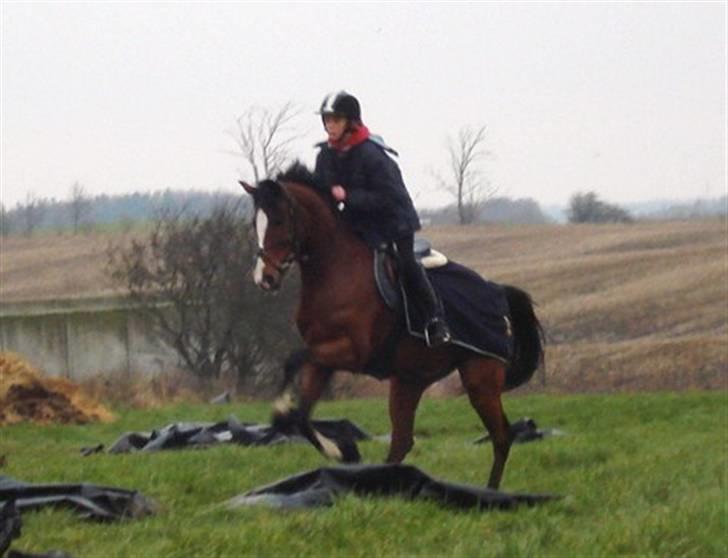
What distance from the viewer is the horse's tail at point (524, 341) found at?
11375mm

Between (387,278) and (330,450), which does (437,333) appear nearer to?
(387,278)

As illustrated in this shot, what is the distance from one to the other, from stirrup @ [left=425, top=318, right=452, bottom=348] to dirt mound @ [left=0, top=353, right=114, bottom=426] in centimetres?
1196

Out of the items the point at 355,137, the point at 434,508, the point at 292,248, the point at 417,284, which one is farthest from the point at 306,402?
the point at 355,137

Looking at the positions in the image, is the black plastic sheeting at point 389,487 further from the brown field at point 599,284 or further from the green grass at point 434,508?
the brown field at point 599,284

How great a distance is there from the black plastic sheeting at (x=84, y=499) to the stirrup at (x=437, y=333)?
7.21 ft

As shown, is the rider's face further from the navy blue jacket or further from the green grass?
the green grass

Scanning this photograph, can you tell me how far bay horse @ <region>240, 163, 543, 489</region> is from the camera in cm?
965

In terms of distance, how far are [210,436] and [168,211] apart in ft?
52.1

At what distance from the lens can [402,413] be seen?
1080 centimetres

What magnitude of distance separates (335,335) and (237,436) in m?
5.80

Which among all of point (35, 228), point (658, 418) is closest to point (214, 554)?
point (658, 418)

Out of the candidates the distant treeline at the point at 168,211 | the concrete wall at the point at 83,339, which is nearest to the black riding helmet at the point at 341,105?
the distant treeline at the point at 168,211

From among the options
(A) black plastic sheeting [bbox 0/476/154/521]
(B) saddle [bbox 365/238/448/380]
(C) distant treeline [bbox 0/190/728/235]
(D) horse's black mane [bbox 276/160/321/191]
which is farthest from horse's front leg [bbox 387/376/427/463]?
(C) distant treeline [bbox 0/190/728/235]

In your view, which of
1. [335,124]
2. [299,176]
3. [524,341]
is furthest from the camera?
[524,341]
